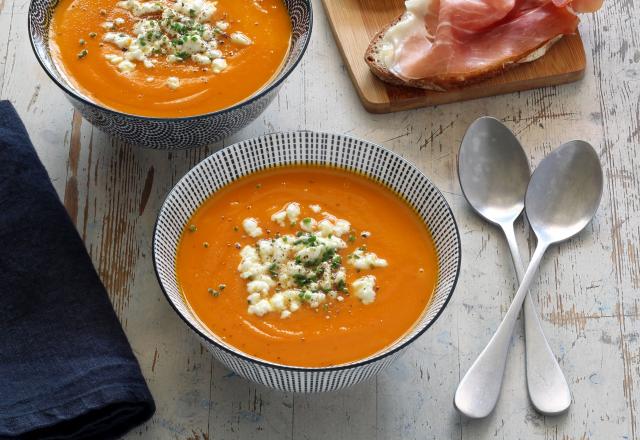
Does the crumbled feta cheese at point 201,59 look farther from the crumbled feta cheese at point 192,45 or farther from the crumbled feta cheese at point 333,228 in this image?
the crumbled feta cheese at point 333,228

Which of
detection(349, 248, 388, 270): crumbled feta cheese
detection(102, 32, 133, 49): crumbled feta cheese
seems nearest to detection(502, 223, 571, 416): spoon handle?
detection(349, 248, 388, 270): crumbled feta cheese

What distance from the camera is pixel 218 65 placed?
284 cm

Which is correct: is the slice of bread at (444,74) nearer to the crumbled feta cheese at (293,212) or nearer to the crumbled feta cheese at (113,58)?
the crumbled feta cheese at (293,212)

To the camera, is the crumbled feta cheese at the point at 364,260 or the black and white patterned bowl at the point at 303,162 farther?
the crumbled feta cheese at the point at 364,260

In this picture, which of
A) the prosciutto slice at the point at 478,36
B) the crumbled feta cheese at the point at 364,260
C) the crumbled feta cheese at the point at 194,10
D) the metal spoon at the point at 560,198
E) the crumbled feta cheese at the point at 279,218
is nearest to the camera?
the crumbled feta cheese at the point at 364,260

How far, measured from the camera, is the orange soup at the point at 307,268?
2.34m

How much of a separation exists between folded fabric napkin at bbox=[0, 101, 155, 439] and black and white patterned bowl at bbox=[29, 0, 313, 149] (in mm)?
257

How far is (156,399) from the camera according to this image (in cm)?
250

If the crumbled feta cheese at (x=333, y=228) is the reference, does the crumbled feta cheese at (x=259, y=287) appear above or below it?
above

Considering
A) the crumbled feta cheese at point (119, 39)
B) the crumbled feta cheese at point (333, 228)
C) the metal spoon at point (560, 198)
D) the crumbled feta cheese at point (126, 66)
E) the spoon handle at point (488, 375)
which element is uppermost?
the crumbled feta cheese at point (119, 39)

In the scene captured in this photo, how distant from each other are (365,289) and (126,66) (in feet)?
3.48

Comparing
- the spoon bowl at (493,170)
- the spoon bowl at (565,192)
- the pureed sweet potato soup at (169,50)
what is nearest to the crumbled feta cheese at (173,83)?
the pureed sweet potato soup at (169,50)

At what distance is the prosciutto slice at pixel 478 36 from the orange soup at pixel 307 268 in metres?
0.61

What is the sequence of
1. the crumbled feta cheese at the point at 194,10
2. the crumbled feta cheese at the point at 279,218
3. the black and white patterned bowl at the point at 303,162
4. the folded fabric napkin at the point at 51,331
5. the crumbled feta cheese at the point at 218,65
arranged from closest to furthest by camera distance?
1. the black and white patterned bowl at the point at 303,162
2. the folded fabric napkin at the point at 51,331
3. the crumbled feta cheese at the point at 279,218
4. the crumbled feta cheese at the point at 218,65
5. the crumbled feta cheese at the point at 194,10
